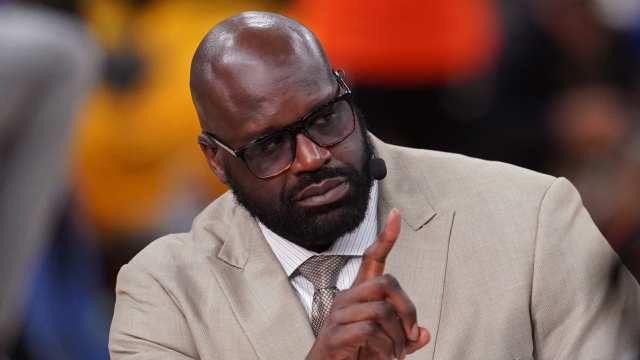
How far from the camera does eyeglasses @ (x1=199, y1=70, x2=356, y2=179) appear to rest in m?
2.89

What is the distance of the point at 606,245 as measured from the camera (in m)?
2.88

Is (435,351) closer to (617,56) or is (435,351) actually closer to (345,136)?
(345,136)

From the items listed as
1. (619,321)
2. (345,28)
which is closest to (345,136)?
(619,321)

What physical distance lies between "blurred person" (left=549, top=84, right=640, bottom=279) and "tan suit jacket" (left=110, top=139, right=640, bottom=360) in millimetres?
1840

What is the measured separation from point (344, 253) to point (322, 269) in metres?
0.05

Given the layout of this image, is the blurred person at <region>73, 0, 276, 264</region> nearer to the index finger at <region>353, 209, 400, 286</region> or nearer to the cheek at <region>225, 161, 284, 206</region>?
the cheek at <region>225, 161, 284, 206</region>

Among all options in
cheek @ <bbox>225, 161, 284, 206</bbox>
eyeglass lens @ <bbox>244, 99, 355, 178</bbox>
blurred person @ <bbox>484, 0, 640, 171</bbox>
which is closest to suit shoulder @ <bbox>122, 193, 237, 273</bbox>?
cheek @ <bbox>225, 161, 284, 206</bbox>

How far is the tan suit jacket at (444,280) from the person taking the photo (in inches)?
112

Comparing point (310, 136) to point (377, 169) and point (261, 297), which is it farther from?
point (261, 297)

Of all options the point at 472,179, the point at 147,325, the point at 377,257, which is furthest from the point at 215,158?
the point at 377,257

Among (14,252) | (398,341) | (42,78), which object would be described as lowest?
(398,341)

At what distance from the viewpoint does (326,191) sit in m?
2.88

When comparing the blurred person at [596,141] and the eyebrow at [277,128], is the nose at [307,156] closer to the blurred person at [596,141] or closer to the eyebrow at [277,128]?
the eyebrow at [277,128]

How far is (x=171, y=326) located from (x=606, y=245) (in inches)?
33.2
